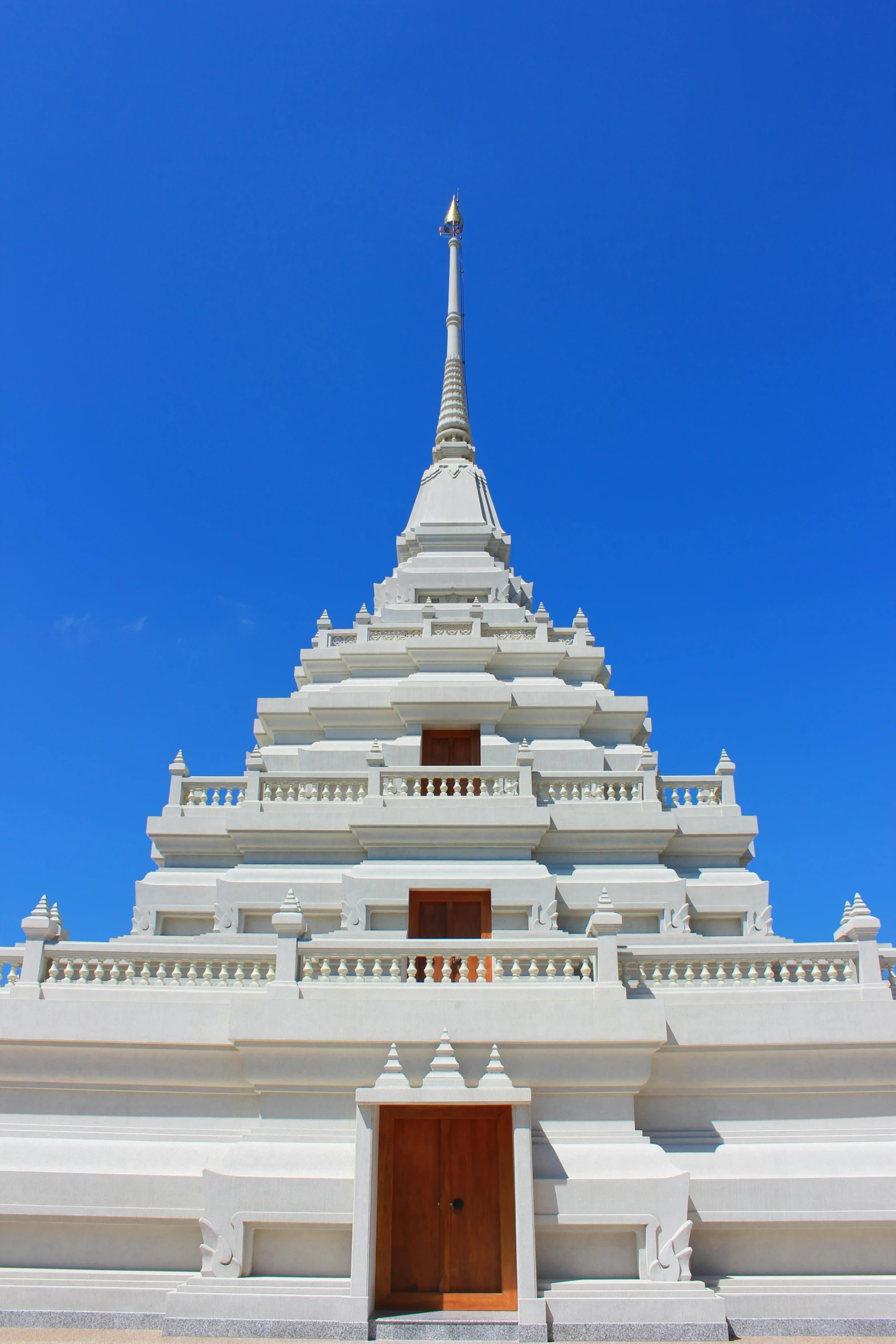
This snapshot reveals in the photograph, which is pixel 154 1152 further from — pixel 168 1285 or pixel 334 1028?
pixel 334 1028

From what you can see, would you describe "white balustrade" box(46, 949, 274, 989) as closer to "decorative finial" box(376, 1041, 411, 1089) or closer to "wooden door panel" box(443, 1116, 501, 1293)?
"decorative finial" box(376, 1041, 411, 1089)

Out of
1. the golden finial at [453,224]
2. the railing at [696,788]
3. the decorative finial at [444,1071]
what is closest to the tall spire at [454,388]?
the golden finial at [453,224]

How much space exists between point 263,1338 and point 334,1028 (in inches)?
152

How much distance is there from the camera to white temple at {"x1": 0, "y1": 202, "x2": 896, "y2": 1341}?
13.1 metres

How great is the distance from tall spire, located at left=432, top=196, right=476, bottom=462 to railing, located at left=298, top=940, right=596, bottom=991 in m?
21.4

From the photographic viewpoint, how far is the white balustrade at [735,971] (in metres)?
15.7

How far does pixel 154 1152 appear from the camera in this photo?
14.6 metres

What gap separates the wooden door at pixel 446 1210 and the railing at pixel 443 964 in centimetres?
194

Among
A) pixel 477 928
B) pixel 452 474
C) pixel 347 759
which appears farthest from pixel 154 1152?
pixel 452 474

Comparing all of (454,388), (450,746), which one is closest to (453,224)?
(454,388)

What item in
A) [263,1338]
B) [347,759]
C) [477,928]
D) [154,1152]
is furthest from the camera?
[347,759]

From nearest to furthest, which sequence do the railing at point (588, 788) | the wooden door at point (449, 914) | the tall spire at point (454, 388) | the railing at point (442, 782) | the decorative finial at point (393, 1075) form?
the decorative finial at point (393, 1075), the wooden door at point (449, 914), the railing at point (442, 782), the railing at point (588, 788), the tall spire at point (454, 388)

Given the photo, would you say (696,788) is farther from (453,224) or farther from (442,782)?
(453,224)

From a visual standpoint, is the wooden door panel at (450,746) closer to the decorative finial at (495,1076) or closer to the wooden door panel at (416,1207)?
the decorative finial at (495,1076)
